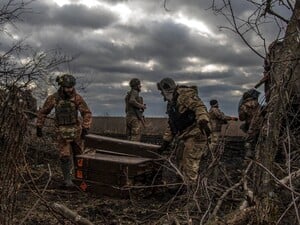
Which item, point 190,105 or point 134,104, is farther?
point 134,104

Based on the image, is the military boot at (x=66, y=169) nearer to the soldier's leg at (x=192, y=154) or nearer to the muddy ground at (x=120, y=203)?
the muddy ground at (x=120, y=203)

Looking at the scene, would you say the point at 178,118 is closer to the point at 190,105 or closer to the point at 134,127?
the point at 190,105

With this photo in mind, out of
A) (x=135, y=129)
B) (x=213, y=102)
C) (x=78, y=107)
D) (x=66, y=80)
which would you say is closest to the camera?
(x=66, y=80)

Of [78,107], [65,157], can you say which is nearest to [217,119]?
[78,107]

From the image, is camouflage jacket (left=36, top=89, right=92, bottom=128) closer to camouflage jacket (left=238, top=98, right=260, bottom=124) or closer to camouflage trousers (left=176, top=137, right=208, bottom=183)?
camouflage trousers (left=176, top=137, right=208, bottom=183)

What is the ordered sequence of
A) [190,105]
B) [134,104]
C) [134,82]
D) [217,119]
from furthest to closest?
[134,104] → [134,82] → [217,119] → [190,105]

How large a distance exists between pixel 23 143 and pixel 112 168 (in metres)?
4.23

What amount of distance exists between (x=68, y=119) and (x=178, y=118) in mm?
1988

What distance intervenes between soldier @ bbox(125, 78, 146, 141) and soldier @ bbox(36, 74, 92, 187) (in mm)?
4350

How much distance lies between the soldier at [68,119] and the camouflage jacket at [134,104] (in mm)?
4329

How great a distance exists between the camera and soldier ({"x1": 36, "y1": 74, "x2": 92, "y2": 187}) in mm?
8898

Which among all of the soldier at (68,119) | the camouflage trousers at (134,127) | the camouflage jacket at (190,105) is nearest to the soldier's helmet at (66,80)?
the soldier at (68,119)

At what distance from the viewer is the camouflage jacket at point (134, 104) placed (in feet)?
44.2

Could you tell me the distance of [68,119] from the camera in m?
8.98
